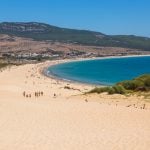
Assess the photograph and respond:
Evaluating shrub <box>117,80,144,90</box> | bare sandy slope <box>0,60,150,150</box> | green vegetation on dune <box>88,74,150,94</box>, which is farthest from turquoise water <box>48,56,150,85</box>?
bare sandy slope <box>0,60,150,150</box>

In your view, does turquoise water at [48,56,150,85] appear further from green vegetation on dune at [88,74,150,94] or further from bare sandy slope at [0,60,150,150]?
bare sandy slope at [0,60,150,150]

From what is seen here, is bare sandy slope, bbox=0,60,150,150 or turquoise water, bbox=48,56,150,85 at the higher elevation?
bare sandy slope, bbox=0,60,150,150

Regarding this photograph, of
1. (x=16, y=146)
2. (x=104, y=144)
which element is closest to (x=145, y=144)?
(x=104, y=144)

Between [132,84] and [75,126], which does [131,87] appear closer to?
[132,84]

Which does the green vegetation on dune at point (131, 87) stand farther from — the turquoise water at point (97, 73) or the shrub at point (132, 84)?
the turquoise water at point (97, 73)

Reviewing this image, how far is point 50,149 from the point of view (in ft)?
39.4

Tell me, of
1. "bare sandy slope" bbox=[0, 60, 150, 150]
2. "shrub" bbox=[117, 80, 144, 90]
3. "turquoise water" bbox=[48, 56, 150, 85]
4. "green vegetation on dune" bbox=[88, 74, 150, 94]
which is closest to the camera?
"bare sandy slope" bbox=[0, 60, 150, 150]

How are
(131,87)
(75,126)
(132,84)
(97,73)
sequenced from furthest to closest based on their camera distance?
(97,73) < (132,84) < (131,87) < (75,126)

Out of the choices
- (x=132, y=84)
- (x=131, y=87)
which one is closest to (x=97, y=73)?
(x=132, y=84)

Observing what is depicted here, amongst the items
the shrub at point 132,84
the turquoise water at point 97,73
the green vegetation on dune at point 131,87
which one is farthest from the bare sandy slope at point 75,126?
the turquoise water at point 97,73

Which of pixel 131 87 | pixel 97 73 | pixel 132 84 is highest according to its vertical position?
pixel 132 84

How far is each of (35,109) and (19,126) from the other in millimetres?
3921

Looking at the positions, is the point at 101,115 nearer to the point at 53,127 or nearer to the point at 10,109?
the point at 53,127

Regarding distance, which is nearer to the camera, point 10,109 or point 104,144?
point 104,144
